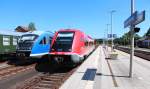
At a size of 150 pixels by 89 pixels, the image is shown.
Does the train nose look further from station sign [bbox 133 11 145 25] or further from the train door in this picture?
station sign [bbox 133 11 145 25]

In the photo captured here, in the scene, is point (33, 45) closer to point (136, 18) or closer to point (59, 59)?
point (59, 59)

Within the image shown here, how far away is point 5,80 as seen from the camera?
1570cm

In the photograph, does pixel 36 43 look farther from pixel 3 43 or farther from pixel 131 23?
pixel 131 23

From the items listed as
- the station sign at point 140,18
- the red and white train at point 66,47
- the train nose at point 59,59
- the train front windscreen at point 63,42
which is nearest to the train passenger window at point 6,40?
the red and white train at point 66,47

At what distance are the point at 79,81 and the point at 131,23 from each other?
4.10 meters

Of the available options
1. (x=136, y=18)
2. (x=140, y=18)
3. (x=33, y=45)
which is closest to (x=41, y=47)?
(x=33, y=45)

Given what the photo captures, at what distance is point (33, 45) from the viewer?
24.2 m

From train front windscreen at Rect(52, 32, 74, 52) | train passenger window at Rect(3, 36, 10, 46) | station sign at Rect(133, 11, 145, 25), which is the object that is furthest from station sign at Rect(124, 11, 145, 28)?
train passenger window at Rect(3, 36, 10, 46)

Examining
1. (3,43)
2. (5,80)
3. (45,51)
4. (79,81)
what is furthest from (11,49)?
(79,81)

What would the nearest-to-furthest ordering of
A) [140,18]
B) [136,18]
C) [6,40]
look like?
[140,18]
[136,18]
[6,40]

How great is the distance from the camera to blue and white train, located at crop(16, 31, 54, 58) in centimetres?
2414

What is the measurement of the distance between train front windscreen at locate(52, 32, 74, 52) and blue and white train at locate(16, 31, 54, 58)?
339 centimetres

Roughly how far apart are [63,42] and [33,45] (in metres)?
3.97

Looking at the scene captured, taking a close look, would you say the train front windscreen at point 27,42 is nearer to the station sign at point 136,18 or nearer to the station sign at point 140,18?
the station sign at point 136,18
